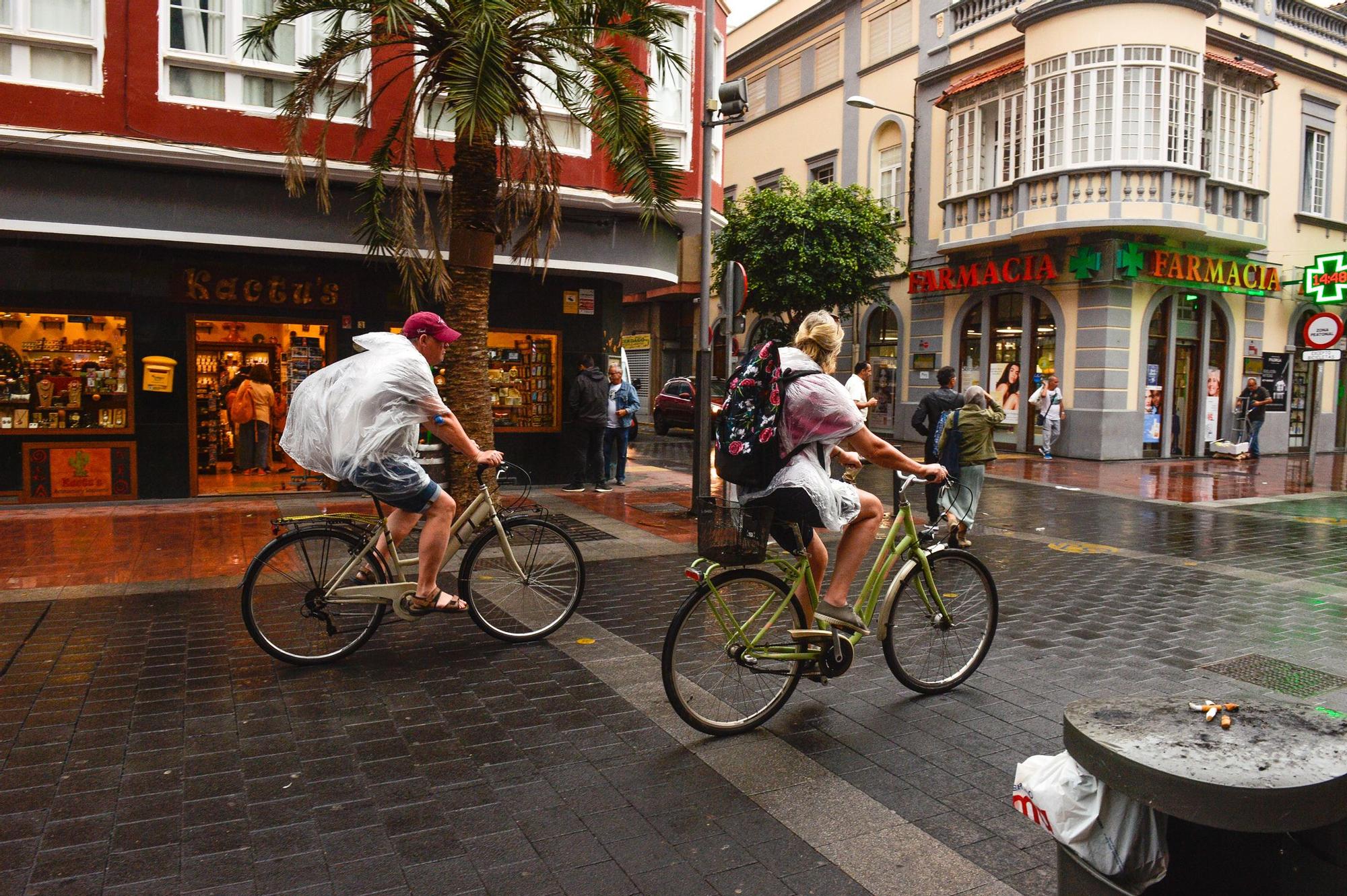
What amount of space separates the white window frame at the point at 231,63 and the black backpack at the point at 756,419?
8481mm

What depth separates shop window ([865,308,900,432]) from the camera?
25609mm

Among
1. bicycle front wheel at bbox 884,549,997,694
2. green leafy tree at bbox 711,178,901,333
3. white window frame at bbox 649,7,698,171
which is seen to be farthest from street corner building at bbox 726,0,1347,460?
bicycle front wheel at bbox 884,549,997,694

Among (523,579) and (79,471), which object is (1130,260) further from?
(79,471)

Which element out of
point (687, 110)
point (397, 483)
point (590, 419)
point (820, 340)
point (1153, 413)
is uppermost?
point (687, 110)

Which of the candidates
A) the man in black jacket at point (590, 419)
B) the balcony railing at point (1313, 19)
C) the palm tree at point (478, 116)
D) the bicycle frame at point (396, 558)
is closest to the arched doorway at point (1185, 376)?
the balcony railing at point (1313, 19)

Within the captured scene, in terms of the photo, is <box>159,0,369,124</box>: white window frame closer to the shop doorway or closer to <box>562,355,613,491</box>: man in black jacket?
the shop doorway

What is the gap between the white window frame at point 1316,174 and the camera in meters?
23.6

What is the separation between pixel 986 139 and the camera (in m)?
22.4

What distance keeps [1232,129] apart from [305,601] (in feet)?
76.1

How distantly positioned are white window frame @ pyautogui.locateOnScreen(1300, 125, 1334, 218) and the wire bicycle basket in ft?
83.6

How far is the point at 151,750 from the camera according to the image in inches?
158

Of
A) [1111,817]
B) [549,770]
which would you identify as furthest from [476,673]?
[1111,817]

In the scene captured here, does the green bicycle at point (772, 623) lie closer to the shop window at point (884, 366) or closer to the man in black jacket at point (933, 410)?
the man in black jacket at point (933, 410)

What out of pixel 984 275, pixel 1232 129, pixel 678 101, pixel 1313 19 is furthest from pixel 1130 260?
pixel 678 101
